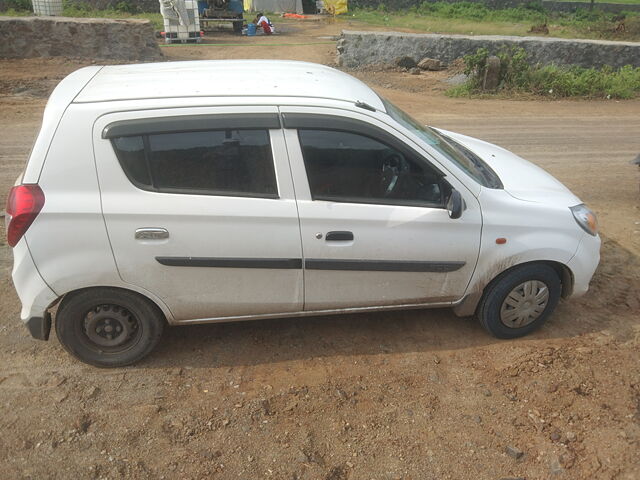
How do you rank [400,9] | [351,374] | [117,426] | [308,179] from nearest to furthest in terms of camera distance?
1. [117,426]
2. [308,179]
3. [351,374]
4. [400,9]

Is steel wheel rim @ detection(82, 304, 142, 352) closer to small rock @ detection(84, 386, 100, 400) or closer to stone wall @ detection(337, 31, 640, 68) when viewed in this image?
small rock @ detection(84, 386, 100, 400)

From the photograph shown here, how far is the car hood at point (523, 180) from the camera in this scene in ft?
13.3

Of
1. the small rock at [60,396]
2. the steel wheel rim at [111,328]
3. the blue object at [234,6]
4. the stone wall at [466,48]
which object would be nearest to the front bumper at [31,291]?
the steel wheel rim at [111,328]

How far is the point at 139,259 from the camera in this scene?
3486mm

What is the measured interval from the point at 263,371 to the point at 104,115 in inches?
74.2

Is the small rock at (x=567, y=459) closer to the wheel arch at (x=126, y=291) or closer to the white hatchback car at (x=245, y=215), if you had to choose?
the white hatchback car at (x=245, y=215)

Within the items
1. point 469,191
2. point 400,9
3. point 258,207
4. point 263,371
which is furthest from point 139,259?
point 400,9

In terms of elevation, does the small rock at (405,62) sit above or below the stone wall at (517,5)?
below

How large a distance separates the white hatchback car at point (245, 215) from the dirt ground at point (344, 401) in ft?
1.11

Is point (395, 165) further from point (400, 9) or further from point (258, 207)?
point (400, 9)

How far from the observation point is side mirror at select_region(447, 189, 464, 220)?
364 centimetres

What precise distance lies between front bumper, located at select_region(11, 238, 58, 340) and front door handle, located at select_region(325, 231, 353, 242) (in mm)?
1700

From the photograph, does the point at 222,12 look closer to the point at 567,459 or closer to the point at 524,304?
the point at 524,304

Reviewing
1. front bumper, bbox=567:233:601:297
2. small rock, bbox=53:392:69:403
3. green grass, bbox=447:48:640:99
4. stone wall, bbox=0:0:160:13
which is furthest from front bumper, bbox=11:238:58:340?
stone wall, bbox=0:0:160:13
